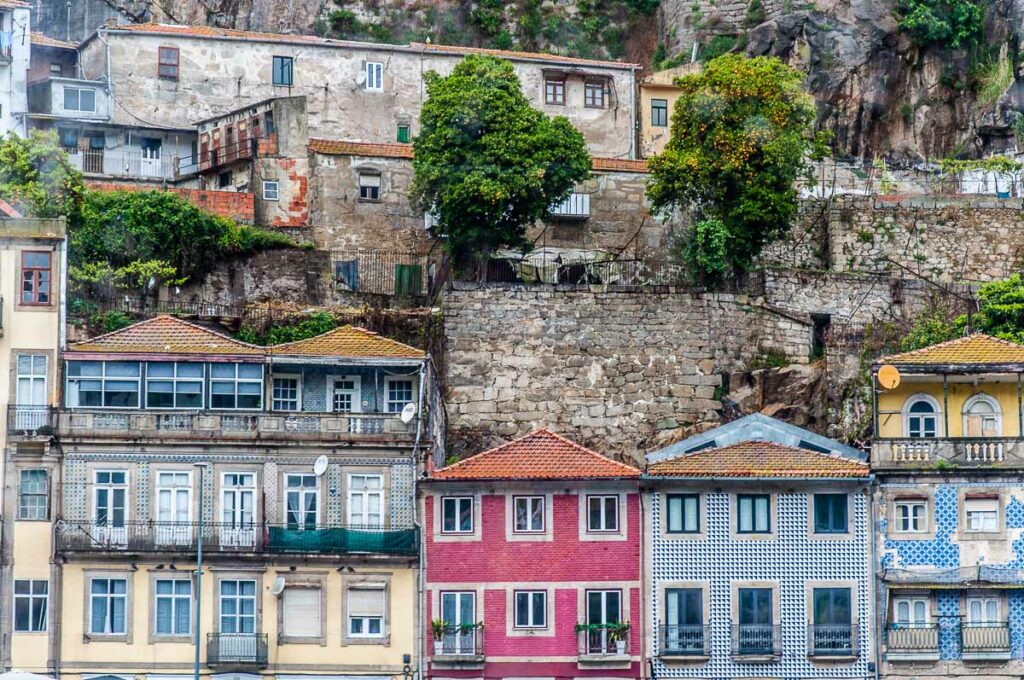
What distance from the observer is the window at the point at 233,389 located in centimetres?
7231

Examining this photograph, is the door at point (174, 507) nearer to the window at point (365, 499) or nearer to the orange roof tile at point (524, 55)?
the window at point (365, 499)

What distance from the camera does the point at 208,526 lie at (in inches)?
2798

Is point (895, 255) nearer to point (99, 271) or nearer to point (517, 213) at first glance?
point (517, 213)

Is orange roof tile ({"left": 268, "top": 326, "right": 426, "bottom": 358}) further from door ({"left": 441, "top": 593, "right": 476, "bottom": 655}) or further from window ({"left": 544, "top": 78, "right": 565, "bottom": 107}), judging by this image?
window ({"left": 544, "top": 78, "right": 565, "bottom": 107})

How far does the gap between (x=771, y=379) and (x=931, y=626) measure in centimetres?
1281

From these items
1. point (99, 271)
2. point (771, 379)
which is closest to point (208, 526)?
point (99, 271)

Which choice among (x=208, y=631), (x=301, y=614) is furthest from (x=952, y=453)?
(x=208, y=631)

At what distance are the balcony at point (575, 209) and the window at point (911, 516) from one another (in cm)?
2196

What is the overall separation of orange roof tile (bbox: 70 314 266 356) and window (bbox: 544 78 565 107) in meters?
26.5

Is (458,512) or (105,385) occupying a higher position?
(105,385)

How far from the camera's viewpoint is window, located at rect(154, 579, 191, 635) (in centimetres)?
7025

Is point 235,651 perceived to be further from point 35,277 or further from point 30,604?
point 35,277

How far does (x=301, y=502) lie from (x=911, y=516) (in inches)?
646

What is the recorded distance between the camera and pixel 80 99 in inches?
3718
